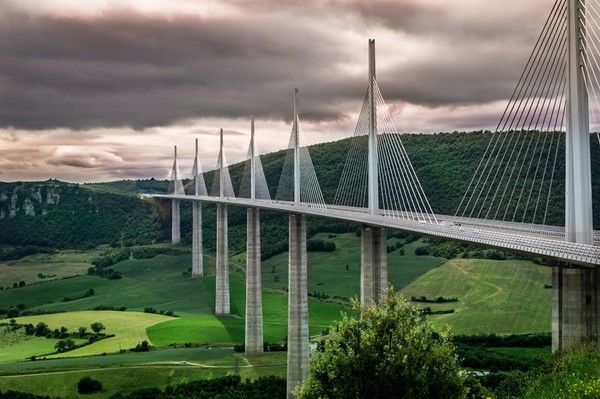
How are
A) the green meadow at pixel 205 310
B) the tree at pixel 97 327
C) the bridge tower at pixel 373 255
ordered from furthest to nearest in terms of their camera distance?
the tree at pixel 97 327 < the green meadow at pixel 205 310 < the bridge tower at pixel 373 255

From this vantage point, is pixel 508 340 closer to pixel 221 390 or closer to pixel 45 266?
pixel 221 390

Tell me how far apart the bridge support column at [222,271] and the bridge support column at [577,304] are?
70.1 m

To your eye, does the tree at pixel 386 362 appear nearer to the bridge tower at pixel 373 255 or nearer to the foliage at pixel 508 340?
the bridge tower at pixel 373 255

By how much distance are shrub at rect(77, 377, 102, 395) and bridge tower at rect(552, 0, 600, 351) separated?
39780 mm

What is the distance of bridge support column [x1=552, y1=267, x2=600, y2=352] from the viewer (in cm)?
2356

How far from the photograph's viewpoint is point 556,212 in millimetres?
75000

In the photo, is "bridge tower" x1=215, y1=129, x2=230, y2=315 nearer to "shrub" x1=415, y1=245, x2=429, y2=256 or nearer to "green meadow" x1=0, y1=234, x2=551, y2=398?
"green meadow" x1=0, y1=234, x2=551, y2=398

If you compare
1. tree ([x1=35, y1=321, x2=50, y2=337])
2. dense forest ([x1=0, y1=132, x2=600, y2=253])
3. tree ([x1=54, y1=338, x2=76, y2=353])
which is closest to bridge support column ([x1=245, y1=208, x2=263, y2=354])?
dense forest ([x1=0, y1=132, x2=600, y2=253])

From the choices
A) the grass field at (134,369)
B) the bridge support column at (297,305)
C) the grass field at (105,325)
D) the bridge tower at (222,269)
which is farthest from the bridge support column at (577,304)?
the bridge tower at (222,269)

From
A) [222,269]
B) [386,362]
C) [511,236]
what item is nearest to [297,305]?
[511,236]

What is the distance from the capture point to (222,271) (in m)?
92.4

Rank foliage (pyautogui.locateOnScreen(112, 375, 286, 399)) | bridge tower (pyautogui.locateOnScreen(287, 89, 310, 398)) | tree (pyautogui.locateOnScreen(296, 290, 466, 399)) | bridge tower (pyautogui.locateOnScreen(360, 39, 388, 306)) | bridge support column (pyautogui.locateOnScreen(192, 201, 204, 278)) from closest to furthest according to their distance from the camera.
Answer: tree (pyautogui.locateOnScreen(296, 290, 466, 399)) < bridge tower (pyautogui.locateOnScreen(360, 39, 388, 306)) < foliage (pyautogui.locateOnScreen(112, 375, 286, 399)) < bridge tower (pyautogui.locateOnScreen(287, 89, 310, 398)) < bridge support column (pyautogui.locateOnScreen(192, 201, 204, 278))

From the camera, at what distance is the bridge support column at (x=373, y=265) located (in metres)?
44.0

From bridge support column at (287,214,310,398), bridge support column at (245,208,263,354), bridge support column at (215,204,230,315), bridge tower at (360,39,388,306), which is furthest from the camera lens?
bridge support column at (215,204,230,315)
